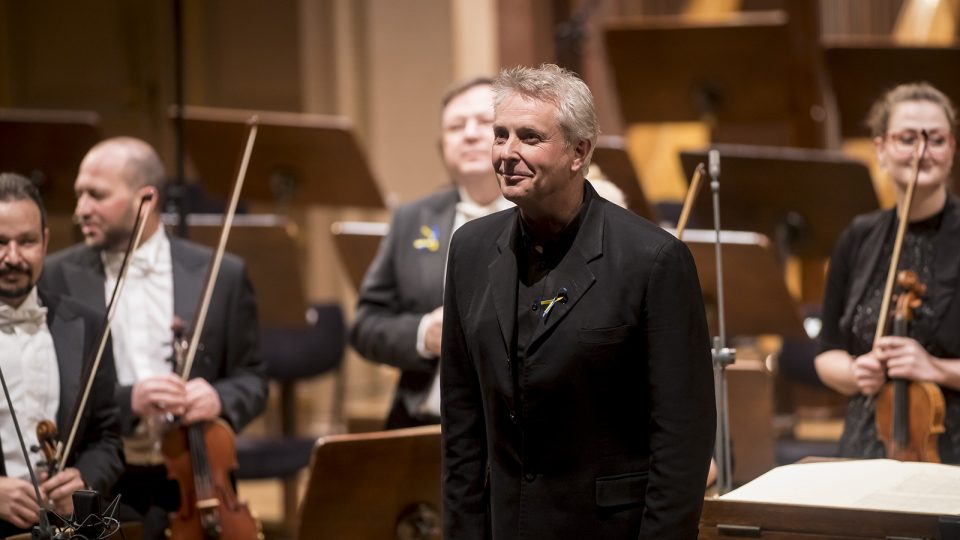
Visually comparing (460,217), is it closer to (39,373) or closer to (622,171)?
(622,171)

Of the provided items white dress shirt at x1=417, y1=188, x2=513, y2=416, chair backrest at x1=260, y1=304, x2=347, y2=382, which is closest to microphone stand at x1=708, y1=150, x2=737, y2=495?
white dress shirt at x1=417, y1=188, x2=513, y2=416

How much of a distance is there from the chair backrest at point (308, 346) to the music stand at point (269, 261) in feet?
2.58

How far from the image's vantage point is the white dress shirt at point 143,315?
12.0 feet

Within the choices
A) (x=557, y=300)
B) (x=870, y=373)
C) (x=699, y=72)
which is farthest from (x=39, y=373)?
(x=699, y=72)

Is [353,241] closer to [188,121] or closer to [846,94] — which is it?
[188,121]

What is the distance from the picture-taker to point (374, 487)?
351 centimetres

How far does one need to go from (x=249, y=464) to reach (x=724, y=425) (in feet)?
7.37

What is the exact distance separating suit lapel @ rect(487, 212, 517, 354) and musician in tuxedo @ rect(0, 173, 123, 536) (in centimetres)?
112

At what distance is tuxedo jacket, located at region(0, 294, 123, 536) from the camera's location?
315 cm

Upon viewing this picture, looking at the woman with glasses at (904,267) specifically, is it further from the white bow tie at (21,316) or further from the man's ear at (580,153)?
the white bow tie at (21,316)

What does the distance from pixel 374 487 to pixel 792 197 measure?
6.13 ft

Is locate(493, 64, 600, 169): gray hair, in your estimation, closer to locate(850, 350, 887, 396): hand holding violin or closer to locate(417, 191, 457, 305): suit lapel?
locate(850, 350, 887, 396): hand holding violin

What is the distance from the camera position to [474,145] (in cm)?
370

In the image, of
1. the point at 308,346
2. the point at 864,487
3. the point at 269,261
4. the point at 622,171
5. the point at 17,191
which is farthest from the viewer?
the point at 308,346
